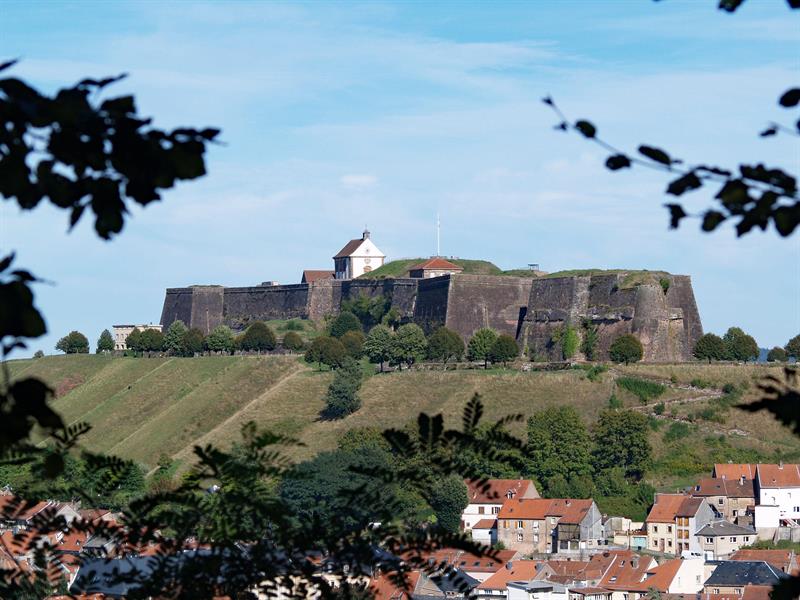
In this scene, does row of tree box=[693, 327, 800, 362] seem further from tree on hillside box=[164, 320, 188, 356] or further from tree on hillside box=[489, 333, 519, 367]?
tree on hillside box=[164, 320, 188, 356]


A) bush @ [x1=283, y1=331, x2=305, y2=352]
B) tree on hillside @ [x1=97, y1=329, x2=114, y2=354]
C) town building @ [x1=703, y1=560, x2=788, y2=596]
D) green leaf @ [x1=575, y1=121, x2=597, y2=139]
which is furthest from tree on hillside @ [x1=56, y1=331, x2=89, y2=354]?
green leaf @ [x1=575, y1=121, x2=597, y2=139]

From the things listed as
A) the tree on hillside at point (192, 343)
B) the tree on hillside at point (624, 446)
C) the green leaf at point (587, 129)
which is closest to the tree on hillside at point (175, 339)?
the tree on hillside at point (192, 343)

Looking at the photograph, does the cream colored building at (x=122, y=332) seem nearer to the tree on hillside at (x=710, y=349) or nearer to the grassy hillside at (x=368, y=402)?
the grassy hillside at (x=368, y=402)

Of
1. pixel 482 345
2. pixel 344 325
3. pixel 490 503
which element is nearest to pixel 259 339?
pixel 344 325

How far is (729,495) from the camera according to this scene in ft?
187

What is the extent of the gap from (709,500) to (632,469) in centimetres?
499

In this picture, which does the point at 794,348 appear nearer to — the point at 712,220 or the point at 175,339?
the point at 175,339

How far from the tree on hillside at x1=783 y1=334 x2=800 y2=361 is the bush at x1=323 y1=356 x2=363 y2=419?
2079 centimetres

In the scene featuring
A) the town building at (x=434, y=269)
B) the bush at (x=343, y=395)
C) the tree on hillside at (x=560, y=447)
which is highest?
the town building at (x=434, y=269)

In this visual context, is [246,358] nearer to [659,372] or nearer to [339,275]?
[339,275]

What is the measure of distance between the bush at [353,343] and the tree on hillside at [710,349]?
696 inches

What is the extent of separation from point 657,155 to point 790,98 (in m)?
0.44

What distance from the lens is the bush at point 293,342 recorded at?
85625 mm

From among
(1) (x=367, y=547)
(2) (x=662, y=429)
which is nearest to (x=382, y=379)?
(2) (x=662, y=429)
